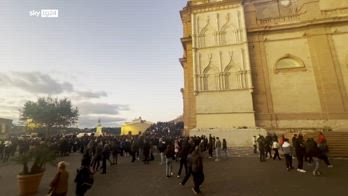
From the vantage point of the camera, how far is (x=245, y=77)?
2514 centimetres

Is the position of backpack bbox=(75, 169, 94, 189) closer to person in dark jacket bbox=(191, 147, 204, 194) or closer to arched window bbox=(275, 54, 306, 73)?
person in dark jacket bbox=(191, 147, 204, 194)

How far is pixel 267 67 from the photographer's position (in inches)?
997

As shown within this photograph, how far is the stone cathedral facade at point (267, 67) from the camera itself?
2302 centimetres

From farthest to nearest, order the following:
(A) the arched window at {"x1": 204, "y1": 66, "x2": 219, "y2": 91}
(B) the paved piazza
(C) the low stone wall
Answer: (A) the arched window at {"x1": 204, "y1": 66, "x2": 219, "y2": 91}, (C) the low stone wall, (B) the paved piazza

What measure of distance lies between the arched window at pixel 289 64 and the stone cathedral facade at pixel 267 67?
11cm

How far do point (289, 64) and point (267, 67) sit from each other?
268cm

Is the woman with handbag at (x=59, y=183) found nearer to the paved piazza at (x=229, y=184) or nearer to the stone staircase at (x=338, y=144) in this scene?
the paved piazza at (x=229, y=184)

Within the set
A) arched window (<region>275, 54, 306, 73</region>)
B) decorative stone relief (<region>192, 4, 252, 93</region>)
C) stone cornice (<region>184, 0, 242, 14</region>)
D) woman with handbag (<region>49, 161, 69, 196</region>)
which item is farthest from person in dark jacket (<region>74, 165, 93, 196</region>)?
stone cornice (<region>184, 0, 242, 14</region>)

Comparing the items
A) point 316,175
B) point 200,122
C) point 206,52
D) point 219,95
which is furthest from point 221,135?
point 316,175

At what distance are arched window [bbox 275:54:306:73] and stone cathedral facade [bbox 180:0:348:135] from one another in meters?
0.11

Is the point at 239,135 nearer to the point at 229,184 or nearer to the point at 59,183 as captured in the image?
the point at 229,184

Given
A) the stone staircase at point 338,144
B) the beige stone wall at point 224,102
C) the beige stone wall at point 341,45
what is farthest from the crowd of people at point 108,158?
the beige stone wall at point 341,45

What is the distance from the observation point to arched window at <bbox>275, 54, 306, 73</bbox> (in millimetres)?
24328

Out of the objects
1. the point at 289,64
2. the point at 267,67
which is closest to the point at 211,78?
the point at 267,67
